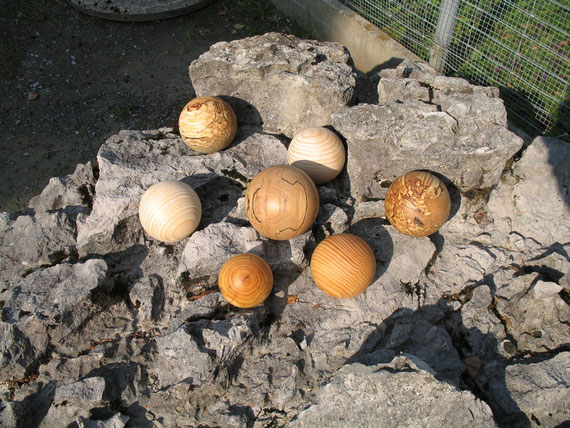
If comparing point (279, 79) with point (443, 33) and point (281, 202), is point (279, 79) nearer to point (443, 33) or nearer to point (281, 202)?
point (281, 202)

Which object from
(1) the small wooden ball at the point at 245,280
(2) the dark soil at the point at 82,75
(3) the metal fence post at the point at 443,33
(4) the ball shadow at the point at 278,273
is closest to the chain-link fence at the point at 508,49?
(3) the metal fence post at the point at 443,33

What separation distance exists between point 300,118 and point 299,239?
5.65 feet

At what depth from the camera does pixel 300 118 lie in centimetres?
572

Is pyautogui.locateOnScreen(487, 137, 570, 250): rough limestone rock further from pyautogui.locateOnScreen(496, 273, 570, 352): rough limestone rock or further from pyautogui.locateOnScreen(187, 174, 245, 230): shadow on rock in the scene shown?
pyautogui.locateOnScreen(187, 174, 245, 230): shadow on rock

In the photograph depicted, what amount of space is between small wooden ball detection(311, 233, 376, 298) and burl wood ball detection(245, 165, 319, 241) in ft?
1.09

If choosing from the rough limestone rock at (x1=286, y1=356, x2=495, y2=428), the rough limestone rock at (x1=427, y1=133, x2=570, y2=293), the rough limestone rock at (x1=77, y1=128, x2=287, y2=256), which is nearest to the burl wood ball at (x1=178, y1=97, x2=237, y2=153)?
the rough limestone rock at (x1=77, y1=128, x2=287, y2=256)

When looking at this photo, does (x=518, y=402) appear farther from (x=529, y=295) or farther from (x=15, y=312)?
(x=15, y=312)

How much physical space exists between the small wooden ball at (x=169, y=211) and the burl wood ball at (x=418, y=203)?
1.92 meters

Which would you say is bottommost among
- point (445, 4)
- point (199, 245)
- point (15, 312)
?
point (15, 312)

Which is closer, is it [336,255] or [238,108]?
[336,255]

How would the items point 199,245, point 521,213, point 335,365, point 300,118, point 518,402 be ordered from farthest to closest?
point 300,118 → point 521,213 → point 199,245 → point 335,365 → point 518,402

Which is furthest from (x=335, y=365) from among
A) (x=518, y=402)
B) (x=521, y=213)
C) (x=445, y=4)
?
(x=445, y=4)

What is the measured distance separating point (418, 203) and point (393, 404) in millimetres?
1794

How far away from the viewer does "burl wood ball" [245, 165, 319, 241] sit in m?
4.28
